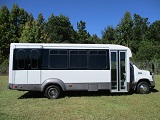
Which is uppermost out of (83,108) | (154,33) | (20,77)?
(154,33)

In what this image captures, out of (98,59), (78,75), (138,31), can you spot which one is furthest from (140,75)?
(138,31)

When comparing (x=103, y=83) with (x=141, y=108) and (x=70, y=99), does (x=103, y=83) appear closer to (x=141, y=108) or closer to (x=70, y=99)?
(x=70, y=99)

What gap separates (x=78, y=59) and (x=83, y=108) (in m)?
3.27

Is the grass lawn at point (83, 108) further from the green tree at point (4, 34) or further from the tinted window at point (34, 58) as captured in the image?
the green tree at point (4, 34)

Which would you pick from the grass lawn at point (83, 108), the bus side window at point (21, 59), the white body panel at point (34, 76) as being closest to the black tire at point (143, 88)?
the grass lawn at point (83, 108)

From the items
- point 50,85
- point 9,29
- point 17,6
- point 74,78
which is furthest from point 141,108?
point 17,6

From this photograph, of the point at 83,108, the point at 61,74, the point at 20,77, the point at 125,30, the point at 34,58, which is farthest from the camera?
the point at 125,30

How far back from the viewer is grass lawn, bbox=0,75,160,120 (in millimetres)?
8578

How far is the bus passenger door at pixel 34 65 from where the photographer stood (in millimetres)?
11922

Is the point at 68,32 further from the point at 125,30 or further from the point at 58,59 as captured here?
the point at 58,59

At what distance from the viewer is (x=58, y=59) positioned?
12297mm

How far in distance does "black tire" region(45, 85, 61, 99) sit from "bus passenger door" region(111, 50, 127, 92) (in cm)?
290

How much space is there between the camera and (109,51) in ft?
41.9

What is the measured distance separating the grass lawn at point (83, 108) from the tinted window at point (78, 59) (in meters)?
1.72
